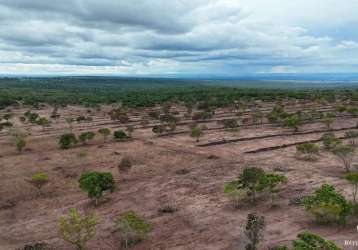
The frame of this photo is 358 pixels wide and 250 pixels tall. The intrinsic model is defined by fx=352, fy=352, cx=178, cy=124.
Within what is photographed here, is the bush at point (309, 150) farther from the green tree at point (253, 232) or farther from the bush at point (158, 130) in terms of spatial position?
the bush at point (158, 130)

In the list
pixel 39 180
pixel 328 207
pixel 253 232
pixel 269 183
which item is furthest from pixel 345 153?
pixel 39 180

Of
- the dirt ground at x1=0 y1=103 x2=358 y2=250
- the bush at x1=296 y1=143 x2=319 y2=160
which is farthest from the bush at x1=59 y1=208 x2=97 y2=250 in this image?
the bush at x1=296 y1=143 x2=319 y2=160

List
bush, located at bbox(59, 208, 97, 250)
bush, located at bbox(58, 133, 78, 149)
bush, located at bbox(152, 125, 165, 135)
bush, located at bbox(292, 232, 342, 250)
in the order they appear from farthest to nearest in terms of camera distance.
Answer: bush, located at bbox(152, 125, 165, 135), bush, located at bbox(58, 133, 78, 149), bush, located at bbox(59, 208, 97, 250), bush, located at bbox(292, 232, 342, 250)

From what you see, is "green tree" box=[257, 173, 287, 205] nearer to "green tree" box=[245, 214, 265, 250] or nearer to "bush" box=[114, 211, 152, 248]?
"green tree" box=[245, 214, 265, 250]

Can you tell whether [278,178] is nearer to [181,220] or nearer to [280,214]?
[280,214]

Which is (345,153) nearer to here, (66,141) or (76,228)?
(76,228)

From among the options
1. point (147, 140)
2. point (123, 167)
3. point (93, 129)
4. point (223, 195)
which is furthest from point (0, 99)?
point (223, 195)
